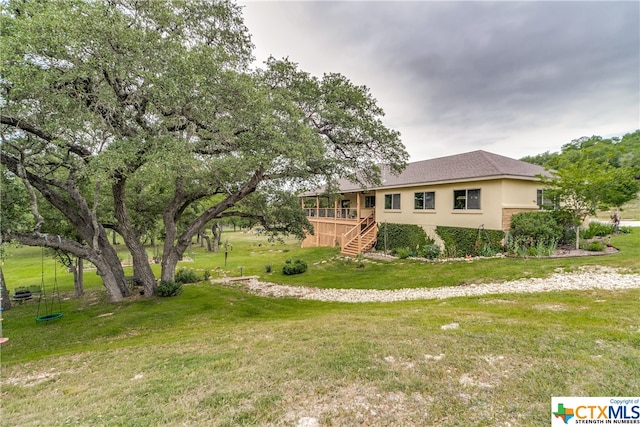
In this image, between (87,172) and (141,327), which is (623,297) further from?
(87,172)

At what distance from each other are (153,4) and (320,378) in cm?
846

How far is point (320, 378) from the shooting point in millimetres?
3479

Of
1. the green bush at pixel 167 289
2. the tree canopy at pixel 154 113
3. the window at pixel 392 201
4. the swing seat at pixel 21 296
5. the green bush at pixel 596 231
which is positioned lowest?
the swing seat at pixel 21 296

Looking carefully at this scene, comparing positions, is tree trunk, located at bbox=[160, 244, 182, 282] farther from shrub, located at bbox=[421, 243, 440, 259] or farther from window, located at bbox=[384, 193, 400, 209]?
window, located at bbox=[384, 193, 400, 209]

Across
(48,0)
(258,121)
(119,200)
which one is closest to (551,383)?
(258,121)

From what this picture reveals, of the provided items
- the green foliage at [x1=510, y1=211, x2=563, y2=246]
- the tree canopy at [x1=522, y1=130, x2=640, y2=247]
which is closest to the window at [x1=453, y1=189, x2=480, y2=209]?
the green foliage at [x1=510, y1=211, x2=563, y2=246]

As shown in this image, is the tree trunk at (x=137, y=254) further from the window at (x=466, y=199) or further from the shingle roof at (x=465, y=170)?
the window at (x=466, y=199)

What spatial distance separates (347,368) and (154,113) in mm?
7303

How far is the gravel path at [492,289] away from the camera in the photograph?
26.8 ft

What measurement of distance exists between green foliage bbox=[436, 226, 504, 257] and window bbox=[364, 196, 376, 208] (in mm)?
7632

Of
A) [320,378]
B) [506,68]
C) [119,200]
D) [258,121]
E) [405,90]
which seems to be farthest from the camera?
[405,90]

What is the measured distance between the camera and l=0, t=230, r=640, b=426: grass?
284 cm

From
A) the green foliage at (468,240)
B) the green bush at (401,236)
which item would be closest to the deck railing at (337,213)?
the green bush at (401,236)

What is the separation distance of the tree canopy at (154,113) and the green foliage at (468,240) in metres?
6.53
